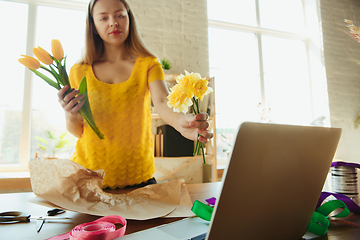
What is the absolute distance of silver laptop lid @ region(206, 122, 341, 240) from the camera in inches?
10.4

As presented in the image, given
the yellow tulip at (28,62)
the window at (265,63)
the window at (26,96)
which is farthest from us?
the window at (265,63)

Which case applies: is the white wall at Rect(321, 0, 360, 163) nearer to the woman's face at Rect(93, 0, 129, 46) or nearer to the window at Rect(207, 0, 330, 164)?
Answer: the window at Rect(207, 0, 330, 164)

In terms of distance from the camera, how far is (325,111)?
3.58 meters

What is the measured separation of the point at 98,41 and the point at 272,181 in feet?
3.38

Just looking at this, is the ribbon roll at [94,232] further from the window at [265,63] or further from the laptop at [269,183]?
the window at [265,63]

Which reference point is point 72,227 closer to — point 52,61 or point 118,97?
point 52,61

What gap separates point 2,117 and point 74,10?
5.13 ft

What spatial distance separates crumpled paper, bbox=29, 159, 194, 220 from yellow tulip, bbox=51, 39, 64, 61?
314mm

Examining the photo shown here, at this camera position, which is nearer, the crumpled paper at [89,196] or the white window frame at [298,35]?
the crumpled paper at [89,196]

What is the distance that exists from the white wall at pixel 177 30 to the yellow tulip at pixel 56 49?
7.53 ft

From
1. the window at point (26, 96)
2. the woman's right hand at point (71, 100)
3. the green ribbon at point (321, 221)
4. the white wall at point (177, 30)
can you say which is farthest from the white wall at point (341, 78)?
the woman's right hand at point (71, 100)

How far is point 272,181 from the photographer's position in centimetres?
31

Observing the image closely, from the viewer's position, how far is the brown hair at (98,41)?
3.34ft

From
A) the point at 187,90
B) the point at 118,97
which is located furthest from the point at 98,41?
the point at 187,90
